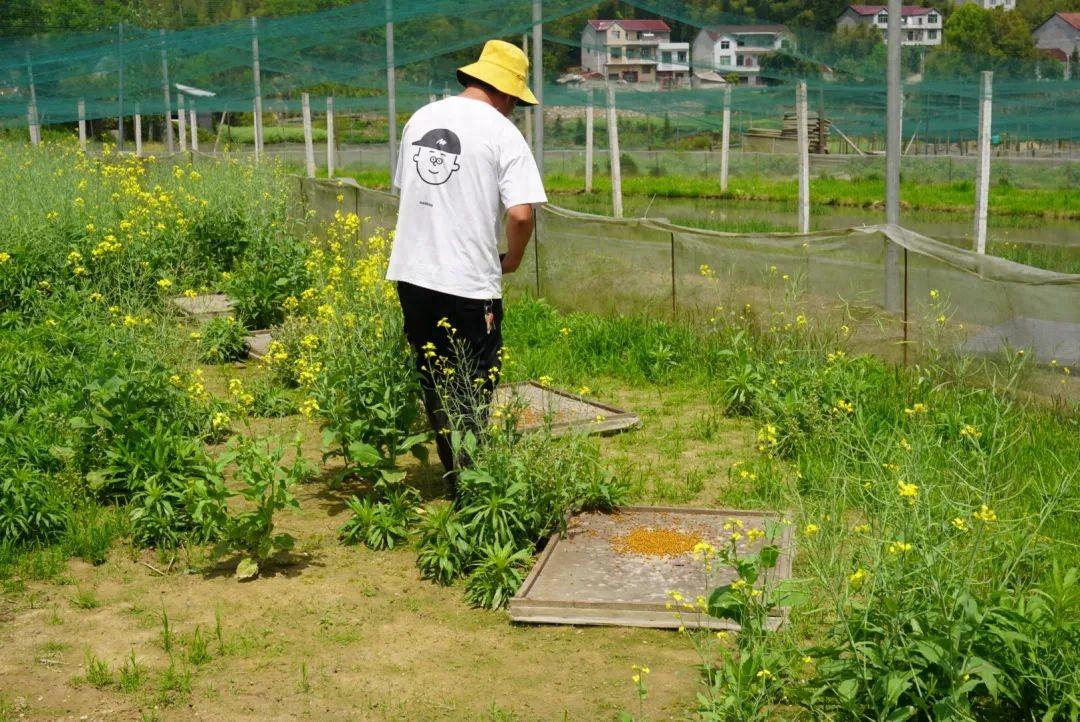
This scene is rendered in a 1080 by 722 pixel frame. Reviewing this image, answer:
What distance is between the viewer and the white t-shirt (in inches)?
205

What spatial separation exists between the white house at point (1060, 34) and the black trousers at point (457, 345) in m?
19.1

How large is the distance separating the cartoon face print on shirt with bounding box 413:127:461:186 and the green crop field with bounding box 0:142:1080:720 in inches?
33.0

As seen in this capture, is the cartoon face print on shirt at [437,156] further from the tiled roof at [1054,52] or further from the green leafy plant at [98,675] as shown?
the tiled roof at [1054,52]

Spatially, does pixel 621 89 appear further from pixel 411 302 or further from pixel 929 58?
pixel 411 302

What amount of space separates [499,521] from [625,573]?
54cm

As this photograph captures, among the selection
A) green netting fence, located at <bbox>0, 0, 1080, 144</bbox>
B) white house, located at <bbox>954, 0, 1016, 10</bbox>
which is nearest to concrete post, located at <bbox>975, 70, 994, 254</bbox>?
green netting fence, located at <bbox>0, 0, 1080, 144</bbox>

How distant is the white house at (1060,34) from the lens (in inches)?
852

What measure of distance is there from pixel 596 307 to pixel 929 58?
11771mm

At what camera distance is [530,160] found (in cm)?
524

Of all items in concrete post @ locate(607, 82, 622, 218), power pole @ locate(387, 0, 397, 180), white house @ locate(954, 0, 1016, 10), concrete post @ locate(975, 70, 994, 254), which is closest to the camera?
concrete post @ locate(975, 70, 994, 254)

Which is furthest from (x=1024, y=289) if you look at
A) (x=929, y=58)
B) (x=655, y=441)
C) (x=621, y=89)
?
(x=621, y=89)

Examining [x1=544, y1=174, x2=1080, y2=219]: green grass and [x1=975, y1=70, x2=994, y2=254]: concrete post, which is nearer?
[x1=975, y1=70, x2=994, y2=254]: concrete post

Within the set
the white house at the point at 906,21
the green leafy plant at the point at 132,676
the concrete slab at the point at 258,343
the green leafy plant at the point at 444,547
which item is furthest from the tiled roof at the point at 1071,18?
the green leafy plant at the point at 132,676

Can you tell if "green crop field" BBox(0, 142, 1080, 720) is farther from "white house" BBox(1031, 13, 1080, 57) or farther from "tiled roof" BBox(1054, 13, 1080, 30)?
"tiled roof" BBox(1054, 13, 1080, 30)
